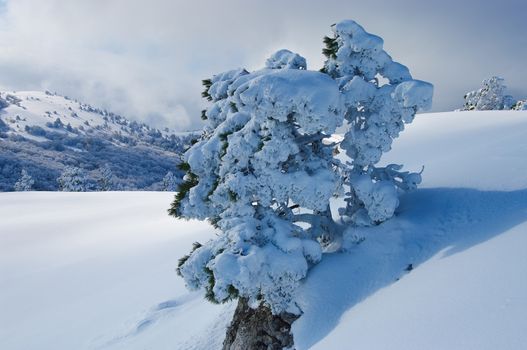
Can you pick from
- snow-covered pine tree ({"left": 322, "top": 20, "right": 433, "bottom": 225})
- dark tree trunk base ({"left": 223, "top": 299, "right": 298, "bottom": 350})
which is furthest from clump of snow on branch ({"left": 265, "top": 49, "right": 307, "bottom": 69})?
dark tree trunk base ({"left": 223, "top": 299, "right": 298, "bottom": 350})

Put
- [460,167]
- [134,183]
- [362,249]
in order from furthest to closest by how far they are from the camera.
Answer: [134,183] < [460,167] < [362,249]

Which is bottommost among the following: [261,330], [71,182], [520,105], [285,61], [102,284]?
[102,284]

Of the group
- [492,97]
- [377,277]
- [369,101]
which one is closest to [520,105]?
[492,97]

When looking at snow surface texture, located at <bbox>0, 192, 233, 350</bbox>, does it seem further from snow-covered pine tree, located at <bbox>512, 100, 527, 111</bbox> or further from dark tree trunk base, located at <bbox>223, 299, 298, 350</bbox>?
snow-covered pine tree, located at <bbox>512, 100, 527, 111</bbox>

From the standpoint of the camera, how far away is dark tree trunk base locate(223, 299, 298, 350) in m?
10.2

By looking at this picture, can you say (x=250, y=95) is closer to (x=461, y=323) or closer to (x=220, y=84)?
(x=220, y=84)

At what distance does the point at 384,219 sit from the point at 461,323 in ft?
15.2

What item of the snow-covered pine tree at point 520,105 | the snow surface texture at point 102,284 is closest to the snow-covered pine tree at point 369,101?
the snow surface texture at point 102,284

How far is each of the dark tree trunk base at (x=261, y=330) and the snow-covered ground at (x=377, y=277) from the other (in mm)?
636

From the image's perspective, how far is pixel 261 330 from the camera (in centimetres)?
1051

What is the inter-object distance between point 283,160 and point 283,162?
1.80 ft

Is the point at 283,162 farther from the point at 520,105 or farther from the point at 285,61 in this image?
the point at 520,105

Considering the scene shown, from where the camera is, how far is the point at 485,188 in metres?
11.0

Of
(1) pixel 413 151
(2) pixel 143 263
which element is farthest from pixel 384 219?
(2) pixel 143 263
